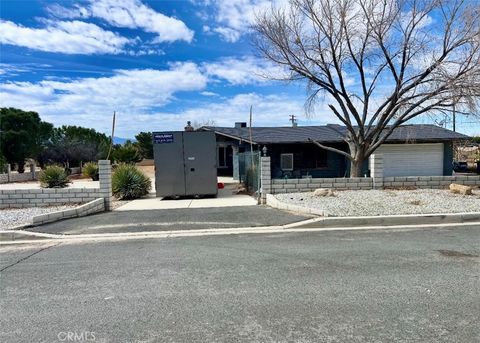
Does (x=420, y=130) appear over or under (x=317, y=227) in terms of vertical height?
over

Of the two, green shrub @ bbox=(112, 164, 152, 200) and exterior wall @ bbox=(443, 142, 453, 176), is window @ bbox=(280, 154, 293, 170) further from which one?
exterior wall @ bbox=(443, 142, 453, 176)

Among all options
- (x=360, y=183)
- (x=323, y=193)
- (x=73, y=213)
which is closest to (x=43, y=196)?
(x=73, y=213)

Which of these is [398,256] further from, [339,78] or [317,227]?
[339,78]

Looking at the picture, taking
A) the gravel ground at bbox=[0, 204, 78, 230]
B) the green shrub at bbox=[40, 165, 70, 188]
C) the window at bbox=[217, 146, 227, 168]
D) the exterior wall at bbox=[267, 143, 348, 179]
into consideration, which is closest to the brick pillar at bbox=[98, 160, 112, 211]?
the gravel ground at bbox=[0, 204, 78, 230]

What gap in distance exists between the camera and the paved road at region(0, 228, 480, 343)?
3.32 m

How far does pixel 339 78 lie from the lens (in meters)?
13.3

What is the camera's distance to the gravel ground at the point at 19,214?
27.3ft

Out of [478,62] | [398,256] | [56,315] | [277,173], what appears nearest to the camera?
[56,315]

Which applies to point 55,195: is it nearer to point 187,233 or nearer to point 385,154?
point 187,233

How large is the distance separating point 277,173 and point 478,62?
35.0 feet

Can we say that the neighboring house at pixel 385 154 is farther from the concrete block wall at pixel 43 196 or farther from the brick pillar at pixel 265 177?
the concrete block wall at pixel 43 196

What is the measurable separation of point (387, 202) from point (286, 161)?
421 inches

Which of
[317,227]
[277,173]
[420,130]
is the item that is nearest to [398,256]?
[317,227]

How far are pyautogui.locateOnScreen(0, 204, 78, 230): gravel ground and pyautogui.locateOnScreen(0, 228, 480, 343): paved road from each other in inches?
76.2
